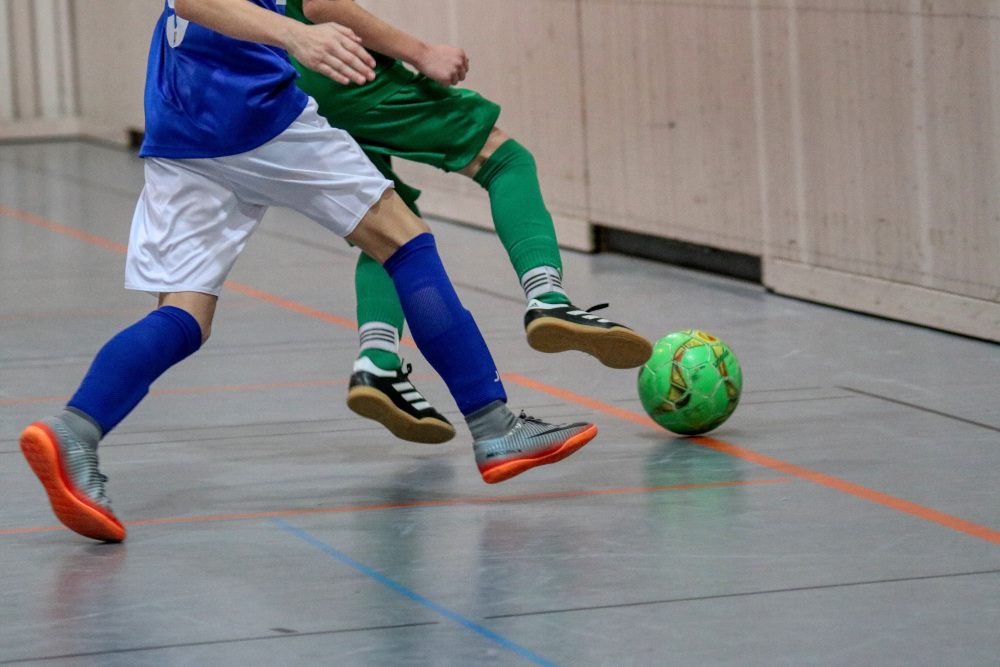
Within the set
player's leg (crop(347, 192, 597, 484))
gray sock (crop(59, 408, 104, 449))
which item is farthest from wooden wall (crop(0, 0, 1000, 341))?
gray sock (crop(59, 408, 104, 449))

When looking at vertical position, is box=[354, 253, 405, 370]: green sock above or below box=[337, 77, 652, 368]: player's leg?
below

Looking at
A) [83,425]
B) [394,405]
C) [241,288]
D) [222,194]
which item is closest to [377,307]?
[394,405]

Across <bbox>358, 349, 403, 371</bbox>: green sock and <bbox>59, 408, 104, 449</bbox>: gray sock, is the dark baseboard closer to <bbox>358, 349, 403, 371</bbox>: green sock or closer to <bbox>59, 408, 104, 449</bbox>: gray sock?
<bbox>358, 349, 403, 371</bbox>: green sock

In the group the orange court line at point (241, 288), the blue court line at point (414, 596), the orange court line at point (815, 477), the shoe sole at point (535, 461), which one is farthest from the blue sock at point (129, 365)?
the orange court line at point (241, 288)

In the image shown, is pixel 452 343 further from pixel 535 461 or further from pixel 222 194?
pixel 222 194

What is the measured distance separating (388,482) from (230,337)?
236 centimetres

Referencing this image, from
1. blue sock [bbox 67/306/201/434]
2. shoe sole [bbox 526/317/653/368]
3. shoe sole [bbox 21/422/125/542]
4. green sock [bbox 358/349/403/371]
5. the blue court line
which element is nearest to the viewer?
the blue court line

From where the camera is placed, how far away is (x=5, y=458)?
429cm

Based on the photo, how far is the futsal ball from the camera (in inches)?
167

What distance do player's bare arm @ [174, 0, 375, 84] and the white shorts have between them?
1.00ft

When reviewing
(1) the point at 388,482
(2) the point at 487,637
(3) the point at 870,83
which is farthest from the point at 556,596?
(3) the point at 870,83

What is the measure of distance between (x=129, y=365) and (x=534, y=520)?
0.99m

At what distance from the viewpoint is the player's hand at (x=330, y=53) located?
3.20m

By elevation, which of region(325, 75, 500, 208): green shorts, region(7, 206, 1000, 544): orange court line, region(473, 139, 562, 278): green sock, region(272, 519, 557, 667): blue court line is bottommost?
region(7, 206, 1000, 544): orange court line
